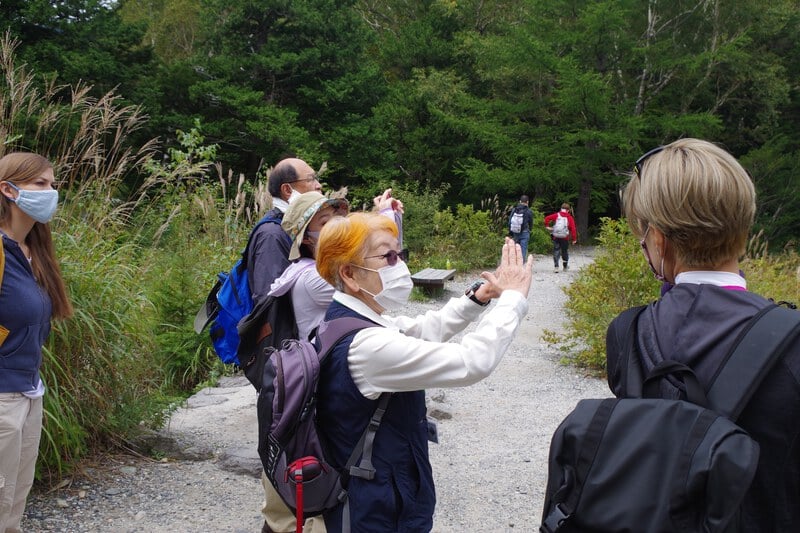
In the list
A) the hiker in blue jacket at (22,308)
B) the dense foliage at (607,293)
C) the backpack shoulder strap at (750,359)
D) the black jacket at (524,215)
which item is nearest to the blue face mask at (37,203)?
the hiker in blue jacket at (22,308)

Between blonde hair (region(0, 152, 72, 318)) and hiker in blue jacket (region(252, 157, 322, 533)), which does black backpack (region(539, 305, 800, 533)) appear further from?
blonde hair (region(0, 152, 72, 318))

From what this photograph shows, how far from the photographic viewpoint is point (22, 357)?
2814mm

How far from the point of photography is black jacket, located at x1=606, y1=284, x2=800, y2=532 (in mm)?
1317

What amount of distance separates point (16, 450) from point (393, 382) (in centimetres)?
170

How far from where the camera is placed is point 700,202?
4.77 ft

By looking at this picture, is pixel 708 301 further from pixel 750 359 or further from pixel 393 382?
pixel 393 382

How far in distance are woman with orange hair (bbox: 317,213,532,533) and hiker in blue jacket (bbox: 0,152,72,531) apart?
4.47 feet

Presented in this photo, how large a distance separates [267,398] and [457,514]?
7.77 feet

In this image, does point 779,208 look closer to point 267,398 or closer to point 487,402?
point 487,402

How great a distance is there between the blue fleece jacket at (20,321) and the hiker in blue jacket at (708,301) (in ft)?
7.57

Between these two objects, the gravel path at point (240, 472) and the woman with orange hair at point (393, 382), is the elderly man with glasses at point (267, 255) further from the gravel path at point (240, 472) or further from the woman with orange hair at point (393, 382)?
the gravel path at point (240, 472)

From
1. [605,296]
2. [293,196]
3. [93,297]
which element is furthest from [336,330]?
[605,296]

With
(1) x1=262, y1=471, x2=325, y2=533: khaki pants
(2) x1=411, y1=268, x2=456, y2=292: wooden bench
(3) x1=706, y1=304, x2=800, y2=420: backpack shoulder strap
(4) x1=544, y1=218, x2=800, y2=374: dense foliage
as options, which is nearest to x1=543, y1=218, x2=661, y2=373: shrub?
(4) x1=544, y1=218, x2=800, y2=374: dense foliage

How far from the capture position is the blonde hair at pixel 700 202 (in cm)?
145
